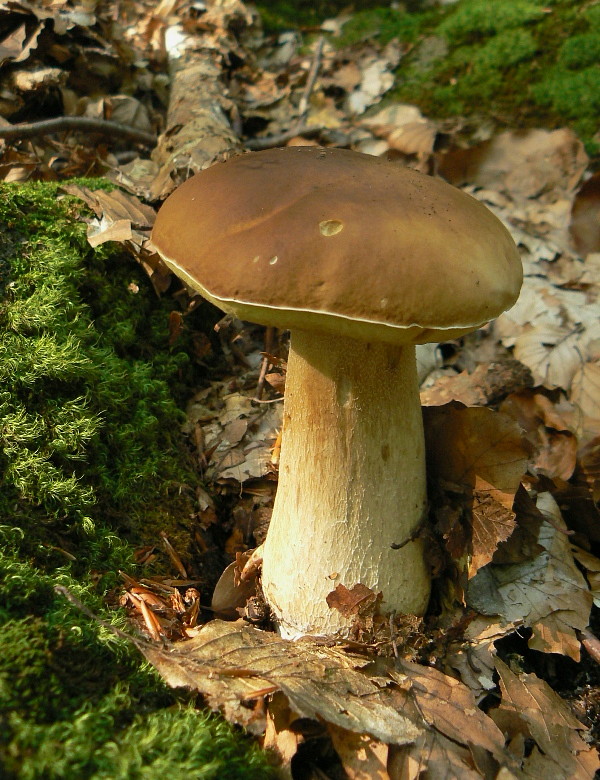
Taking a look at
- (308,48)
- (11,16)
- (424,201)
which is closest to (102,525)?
(424,201)

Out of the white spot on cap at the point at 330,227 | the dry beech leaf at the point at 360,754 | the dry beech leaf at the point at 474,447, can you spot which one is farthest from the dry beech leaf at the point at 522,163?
the dry beech leaf at the point at 360,754

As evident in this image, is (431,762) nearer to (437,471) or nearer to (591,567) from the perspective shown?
(437,471)

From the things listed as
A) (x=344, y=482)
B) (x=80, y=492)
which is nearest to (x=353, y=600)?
(x=344, y=482)

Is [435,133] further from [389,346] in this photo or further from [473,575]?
[473,575]

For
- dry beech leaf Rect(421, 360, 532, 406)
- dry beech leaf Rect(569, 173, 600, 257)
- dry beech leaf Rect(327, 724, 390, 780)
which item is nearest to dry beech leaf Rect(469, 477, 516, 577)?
dry beech leaf Rect(327, 724, 390, 780)

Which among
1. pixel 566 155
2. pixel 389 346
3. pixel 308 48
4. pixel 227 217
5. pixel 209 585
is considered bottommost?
pixel 209 585

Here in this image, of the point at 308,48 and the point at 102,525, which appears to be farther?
the point at 308,48

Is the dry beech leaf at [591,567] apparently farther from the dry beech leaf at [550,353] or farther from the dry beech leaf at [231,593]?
the dry beech leaf at [231,593]
